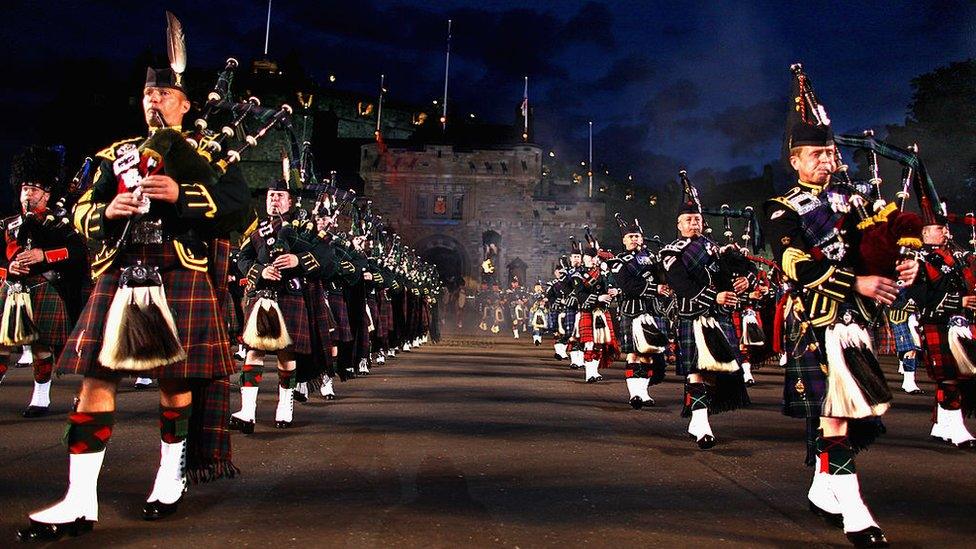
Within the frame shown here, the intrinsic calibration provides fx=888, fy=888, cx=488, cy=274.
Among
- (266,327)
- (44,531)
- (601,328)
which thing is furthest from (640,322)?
(44,531)

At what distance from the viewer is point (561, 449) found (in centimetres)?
697

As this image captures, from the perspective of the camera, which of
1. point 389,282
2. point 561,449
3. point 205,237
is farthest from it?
point 389,282

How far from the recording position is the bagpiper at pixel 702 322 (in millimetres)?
7801

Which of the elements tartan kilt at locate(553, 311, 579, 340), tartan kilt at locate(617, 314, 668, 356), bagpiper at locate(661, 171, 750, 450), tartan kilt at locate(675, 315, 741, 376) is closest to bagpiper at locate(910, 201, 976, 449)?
bagpiper at locate(661, 171, 750, 450)

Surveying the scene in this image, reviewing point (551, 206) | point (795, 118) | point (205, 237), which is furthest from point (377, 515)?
point (551, 206)

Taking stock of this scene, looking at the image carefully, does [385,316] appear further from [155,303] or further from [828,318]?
[828,318]

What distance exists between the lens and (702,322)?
8.04 metres

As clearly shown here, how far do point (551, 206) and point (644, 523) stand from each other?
55.7 m

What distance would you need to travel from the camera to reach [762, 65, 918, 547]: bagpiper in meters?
4.47

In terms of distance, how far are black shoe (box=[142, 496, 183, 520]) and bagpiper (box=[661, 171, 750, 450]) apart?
14.8ft

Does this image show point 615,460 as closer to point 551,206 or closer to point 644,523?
point 644,523

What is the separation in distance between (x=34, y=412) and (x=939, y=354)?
8.63 m

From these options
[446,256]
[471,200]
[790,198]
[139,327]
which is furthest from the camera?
[446,256]

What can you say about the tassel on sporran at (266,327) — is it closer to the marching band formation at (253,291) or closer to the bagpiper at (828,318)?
the marching band formation at (253,291)
